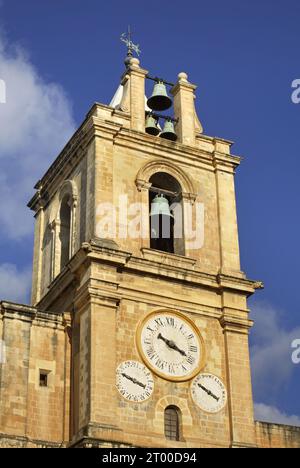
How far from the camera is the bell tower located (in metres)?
29.7

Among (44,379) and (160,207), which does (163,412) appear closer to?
(44,379)

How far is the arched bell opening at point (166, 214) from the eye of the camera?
34188 millimetres

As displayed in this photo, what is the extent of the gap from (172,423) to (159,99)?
12.8m

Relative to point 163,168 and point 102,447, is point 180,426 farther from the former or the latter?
point 163,168

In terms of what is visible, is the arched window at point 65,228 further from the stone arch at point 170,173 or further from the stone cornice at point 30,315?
the stone cornice at point 30,315

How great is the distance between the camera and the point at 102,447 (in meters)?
27.6

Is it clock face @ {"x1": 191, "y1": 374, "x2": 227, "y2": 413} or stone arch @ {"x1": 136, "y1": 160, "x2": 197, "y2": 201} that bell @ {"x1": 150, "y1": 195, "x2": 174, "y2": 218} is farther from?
clock face @ {"x1": 191, "y1": 374, "x2": 227, "y2": 413}

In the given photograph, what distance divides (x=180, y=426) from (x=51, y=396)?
159 inches

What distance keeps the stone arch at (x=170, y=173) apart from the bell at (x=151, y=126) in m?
2.04

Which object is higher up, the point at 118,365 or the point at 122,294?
the point at 122,294

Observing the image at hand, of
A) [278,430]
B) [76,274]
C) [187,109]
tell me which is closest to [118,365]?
[76,274]

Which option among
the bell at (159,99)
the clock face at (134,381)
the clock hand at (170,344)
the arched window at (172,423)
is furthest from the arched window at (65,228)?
the arched window at (172,423)
